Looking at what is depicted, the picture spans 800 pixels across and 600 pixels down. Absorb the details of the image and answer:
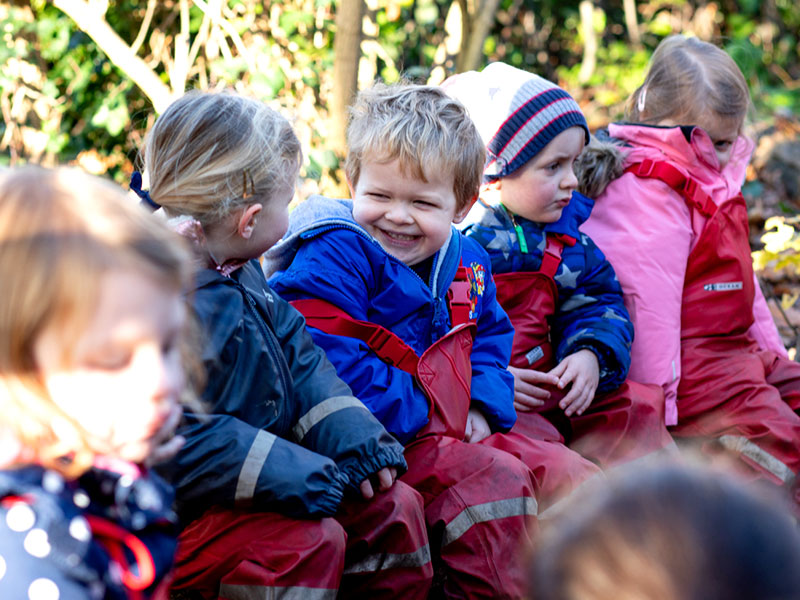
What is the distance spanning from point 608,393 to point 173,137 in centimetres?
184

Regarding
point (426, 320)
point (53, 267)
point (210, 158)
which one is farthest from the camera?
point (426, 320)

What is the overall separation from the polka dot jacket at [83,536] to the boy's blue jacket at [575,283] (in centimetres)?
193

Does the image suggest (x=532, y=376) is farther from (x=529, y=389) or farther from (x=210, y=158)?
(x=210, y=158)

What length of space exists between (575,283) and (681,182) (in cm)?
68

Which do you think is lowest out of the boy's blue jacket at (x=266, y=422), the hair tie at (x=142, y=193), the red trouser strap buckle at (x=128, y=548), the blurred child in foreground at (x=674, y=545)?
the boy's blue jacket at (x=266, y=422)

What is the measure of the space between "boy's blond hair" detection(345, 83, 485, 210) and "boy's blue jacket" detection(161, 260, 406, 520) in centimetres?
A: 53

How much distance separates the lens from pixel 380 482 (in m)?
2.30

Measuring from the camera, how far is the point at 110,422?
137cm

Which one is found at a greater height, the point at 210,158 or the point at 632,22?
the point at 210,158

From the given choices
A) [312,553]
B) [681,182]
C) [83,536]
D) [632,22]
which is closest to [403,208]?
[312,553]

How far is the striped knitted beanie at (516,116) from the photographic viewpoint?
3.14m

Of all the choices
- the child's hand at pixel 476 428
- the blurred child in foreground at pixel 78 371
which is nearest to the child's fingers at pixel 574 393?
the child's hand at pixel 476 428

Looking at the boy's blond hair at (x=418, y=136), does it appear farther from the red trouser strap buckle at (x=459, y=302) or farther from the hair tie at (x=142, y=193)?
the hair tie at (x=142, y=193)

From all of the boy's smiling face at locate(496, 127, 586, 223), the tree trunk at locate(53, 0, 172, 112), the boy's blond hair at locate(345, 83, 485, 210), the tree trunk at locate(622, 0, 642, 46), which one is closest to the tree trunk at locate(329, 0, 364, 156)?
Result: the tree trunk at locate(53, 0, 172, 112)
